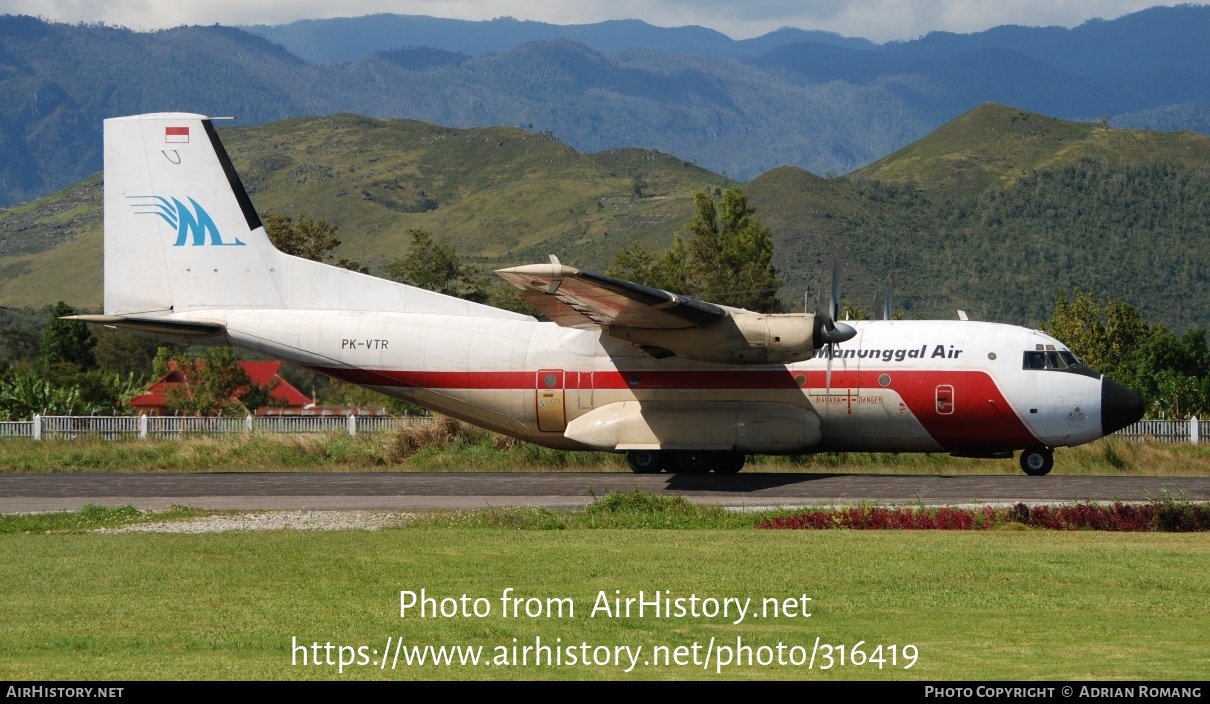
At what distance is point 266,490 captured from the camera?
25.7 metres

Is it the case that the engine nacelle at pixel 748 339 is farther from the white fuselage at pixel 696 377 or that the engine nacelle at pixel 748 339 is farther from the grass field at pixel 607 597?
the grass field at pixel 607 597

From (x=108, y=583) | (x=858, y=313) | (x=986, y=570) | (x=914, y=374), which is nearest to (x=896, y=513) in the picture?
(x=986, y=570)

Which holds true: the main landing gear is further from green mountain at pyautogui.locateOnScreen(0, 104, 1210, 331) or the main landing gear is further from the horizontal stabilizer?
green mountain at pyautogui.locateOnScreen(0, 104, 1210, 331)

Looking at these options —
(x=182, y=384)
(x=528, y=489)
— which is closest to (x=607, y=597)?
(x=528, y=489)

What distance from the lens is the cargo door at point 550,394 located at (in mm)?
28469

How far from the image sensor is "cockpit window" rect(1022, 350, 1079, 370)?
89.0 feet

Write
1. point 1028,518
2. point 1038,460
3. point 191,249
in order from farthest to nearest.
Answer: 1. point 191,249
2. point 1038,460
3. point 1028,518

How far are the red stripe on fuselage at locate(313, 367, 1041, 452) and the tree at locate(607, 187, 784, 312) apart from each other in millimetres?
24802

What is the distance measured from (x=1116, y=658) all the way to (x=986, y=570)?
198 inches

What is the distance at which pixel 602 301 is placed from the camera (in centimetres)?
2512

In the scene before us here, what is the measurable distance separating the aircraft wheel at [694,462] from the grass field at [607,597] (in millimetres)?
9292

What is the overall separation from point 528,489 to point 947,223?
4323 inches

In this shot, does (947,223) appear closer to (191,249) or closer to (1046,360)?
(1046,360)
